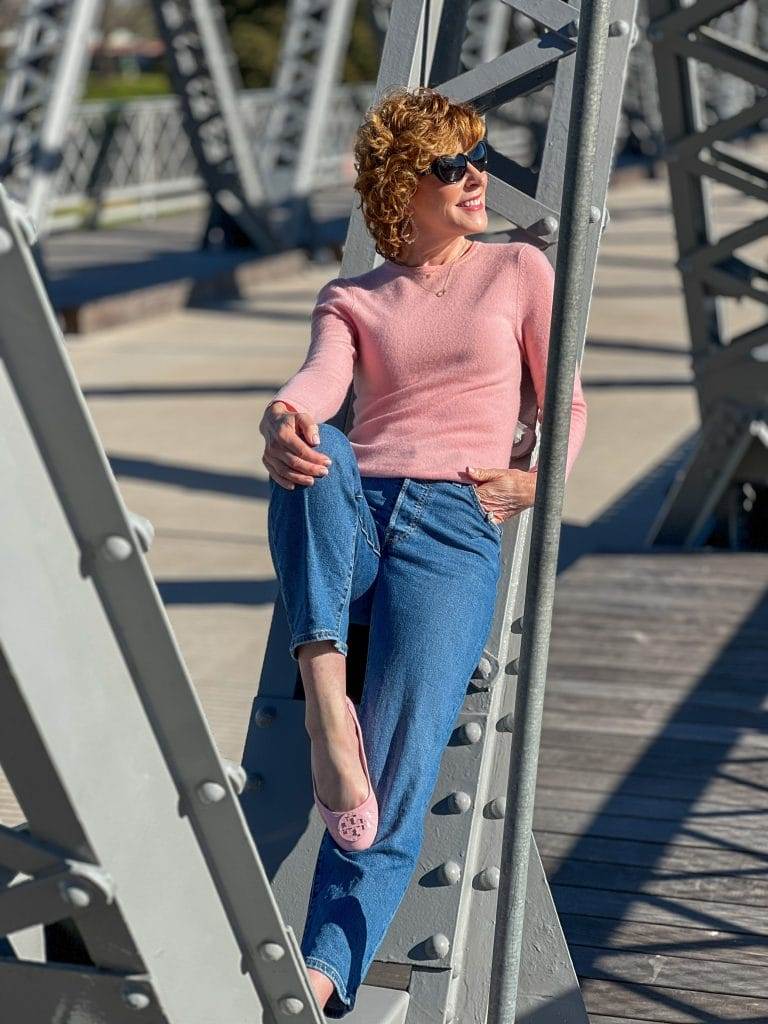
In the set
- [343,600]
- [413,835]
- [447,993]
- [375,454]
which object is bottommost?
[447,993]

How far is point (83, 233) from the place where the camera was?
18594 millimetres

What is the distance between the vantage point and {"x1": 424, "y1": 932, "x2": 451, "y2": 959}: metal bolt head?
266cm

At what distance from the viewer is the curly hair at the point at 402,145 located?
2719mm

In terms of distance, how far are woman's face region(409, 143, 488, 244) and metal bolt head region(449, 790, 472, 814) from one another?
95 centimetres

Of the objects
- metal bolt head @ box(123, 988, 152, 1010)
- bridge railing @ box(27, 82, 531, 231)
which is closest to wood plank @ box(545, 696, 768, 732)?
metal bolt head @ box(123, 988, 152, 1010)

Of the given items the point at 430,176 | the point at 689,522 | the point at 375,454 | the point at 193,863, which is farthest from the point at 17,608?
the point at 689,522

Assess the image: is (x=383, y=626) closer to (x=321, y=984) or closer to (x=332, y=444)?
(x=332, y=444)

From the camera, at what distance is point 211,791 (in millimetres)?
2021

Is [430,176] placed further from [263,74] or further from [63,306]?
[263,74]

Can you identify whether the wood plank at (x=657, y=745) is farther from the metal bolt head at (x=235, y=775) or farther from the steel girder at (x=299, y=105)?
the steel girder at (x=299, y=105)

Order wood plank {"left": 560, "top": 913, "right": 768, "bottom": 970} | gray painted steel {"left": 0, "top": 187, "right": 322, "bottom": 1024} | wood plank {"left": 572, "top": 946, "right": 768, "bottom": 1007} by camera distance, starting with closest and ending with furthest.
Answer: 1. gray painted steel {"left": 0, "top": 187, "right": 322, "bottom": 1024}
2. wood plank {"left": 572, "top": 946, "right": 768, "bottom": 1007}
3. wood plank {"left": 560, "top": 913, "right": 768, "bottom": 970}

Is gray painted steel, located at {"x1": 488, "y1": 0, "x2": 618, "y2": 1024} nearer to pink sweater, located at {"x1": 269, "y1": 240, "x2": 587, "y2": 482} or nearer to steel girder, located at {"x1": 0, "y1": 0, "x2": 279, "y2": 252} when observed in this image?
pink sweater, located at {"x1": 269, "y1": 240, "x2": 587, "y2": 482}

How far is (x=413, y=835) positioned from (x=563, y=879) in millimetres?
1171

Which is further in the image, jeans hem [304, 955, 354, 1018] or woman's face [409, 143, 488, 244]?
woman's face [409, 143, 488, 244]
